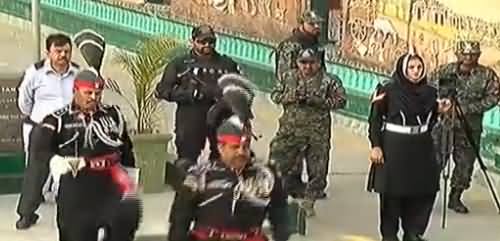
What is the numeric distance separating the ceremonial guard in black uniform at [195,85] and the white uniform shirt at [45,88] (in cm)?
97

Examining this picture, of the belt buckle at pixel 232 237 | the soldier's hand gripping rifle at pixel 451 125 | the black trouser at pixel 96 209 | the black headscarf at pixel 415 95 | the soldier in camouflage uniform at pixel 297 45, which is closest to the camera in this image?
the belt buckle at pixel 232 237

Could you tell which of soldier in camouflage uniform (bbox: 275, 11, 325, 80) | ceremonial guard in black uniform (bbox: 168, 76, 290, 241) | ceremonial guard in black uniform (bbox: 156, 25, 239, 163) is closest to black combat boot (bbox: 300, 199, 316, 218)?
soldier in camouflage uniform (bbox: 275, 11, 325, 80)

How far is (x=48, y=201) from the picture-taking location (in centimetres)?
1241

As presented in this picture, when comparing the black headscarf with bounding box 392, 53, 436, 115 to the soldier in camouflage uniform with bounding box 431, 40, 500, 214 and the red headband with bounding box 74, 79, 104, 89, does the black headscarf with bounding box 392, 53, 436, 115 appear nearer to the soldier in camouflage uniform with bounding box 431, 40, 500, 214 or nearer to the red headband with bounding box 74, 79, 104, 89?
the soldier in camouflage uniform with bounding box 431, 40, 500, 214

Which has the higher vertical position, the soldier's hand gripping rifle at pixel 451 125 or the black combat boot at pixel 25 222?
the soldier's hand gripping rifle at pixel 451 125

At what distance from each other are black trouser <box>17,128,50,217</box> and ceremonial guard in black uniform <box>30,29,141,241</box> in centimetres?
273

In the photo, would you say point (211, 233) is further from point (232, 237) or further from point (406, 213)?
point (406, 213)

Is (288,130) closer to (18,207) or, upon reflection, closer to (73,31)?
(18,207)

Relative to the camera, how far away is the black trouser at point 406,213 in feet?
35.4

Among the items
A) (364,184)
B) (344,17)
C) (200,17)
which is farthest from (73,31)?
(364,184)

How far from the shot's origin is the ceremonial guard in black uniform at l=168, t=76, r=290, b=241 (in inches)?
288

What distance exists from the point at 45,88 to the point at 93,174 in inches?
108

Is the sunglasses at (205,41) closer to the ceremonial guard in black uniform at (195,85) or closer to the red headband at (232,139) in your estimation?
the ceremonial guard in black uniform at (195,85)

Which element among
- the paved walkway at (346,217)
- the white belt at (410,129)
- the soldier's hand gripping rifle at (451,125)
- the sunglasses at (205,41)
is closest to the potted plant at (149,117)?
the paved walkway at (346,217)
